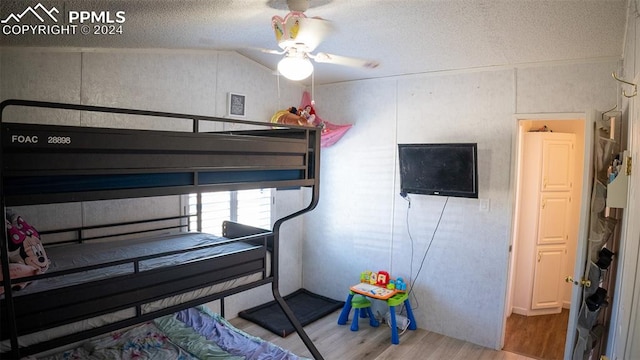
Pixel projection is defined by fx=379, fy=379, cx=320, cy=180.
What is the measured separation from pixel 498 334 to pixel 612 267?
137 centimetres

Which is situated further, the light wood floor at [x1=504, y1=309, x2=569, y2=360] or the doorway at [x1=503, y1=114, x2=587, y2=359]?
the doorway at [x1=503, y1=114, x2=587, y2=359]

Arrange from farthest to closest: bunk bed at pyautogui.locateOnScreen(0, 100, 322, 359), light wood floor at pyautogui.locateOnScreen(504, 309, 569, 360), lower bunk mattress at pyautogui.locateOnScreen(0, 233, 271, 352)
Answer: light wood floor at pyautogui.locateOnScreen(504, 309, 569, 360)
lower bunk mattress at pyautogui.locateOnScreen(0, 233, 271, 352)
bunk bed at pyautogui.locateOnScreen(0, 100, 322, 359)

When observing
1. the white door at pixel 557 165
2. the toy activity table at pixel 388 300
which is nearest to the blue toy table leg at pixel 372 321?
the toy activity table at pixel 388 300

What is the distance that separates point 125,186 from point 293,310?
10.2 ft

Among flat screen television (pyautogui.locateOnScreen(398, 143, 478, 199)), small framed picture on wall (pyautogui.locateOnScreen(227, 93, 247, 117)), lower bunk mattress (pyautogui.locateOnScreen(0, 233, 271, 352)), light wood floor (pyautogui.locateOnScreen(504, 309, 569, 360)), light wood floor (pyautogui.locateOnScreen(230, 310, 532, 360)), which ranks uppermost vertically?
small framed picture on wall (pyautogui.locateOnScreen(227, 93, 247, 117))

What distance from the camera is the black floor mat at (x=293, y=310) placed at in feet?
12.5

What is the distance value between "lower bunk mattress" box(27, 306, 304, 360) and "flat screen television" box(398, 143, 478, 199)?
6.51ft

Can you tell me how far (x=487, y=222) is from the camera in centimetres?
352

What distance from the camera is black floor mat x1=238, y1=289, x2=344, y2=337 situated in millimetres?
3807

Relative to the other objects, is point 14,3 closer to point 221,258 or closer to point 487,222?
point 221,258

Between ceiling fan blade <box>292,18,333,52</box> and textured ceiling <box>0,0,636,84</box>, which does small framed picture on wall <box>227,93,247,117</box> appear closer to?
textured ceiling <box>0,0,636,84</box>

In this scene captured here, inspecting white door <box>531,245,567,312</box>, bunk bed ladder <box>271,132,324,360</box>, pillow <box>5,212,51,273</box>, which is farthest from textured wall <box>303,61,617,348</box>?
pillow <box>5,212,51,273</box>

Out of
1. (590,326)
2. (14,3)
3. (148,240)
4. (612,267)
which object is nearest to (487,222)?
(612,267)

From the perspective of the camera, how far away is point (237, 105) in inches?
155
